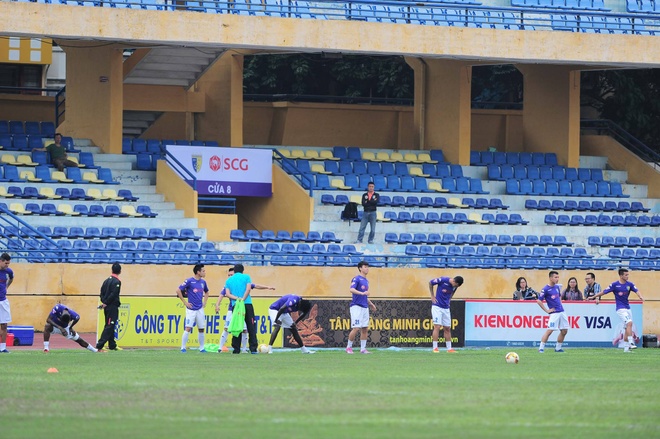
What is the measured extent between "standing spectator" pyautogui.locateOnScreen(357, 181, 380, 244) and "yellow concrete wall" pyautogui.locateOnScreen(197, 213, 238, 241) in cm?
344

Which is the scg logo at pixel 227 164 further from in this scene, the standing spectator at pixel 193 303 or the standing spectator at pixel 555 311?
the standing spectator at pixel 555 311

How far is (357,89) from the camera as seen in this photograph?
49.6m

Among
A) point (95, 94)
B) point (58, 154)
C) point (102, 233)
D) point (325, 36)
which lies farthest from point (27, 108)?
point (325, 36)

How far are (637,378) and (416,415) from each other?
619 cm

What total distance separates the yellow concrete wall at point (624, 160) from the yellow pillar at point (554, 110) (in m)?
1.54

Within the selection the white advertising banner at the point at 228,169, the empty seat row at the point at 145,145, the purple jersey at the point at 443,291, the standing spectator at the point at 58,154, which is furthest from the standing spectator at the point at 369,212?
the purple jersey at the point at 443,291

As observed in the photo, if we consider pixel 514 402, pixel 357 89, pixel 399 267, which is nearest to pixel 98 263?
pixel 399 267

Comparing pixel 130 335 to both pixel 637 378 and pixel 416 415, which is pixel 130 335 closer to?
pixel 637 378

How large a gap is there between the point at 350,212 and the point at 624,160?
12274 millimetres

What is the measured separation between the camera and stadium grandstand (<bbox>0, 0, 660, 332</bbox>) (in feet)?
107

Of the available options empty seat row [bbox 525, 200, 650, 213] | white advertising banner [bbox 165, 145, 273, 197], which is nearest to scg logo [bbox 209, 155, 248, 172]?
white advertising banner [bbox 165, 145, 273, 197]

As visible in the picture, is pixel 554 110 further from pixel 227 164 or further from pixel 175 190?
pixel 175 190

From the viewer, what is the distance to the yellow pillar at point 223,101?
39750 mm

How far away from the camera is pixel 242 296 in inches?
925
